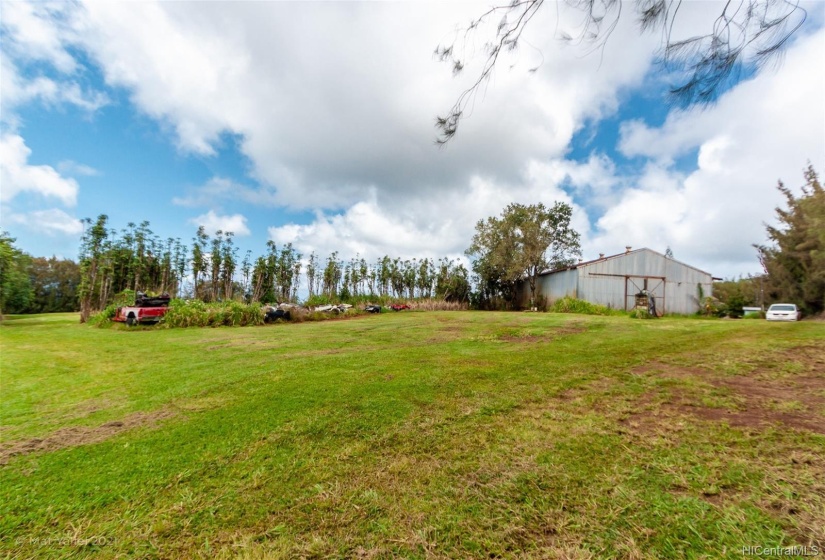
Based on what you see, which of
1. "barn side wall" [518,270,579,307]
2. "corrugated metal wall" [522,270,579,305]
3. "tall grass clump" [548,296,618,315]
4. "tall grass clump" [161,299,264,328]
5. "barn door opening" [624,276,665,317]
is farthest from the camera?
"barn side wall" [518,270,579,307]

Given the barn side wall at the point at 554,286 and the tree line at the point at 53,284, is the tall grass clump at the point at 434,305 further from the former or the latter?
the tree line at the point at 53,284

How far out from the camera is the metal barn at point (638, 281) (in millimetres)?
20031

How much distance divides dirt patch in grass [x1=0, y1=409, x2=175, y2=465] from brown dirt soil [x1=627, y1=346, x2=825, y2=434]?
14.9 ft

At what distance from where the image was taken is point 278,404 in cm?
330

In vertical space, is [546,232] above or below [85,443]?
above

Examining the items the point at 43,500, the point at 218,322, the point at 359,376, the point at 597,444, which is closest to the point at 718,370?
the point at 597,444

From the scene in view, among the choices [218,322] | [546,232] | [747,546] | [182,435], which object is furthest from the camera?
[546,232]

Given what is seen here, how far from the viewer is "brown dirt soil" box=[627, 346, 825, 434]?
2.82 meters

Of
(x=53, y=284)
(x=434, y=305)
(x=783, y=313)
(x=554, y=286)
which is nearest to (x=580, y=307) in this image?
(x=554, y=286)

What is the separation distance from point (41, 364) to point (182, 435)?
511 centimetres

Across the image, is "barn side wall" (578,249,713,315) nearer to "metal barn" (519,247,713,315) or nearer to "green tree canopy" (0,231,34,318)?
"metal barn" (519,247,713,315)

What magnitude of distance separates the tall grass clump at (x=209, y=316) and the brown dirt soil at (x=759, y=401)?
13.5 metres

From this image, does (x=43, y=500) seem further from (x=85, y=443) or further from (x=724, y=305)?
(x=724, y=305)

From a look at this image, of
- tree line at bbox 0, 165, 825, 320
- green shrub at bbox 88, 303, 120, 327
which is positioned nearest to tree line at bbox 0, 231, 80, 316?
tree line at bbox 0, 165, 825, 320
